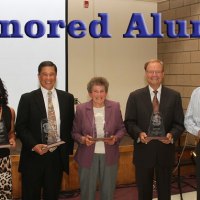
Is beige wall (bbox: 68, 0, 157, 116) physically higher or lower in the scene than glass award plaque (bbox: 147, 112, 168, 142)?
higher

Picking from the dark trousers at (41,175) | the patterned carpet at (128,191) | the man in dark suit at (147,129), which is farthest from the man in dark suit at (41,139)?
the patterned carpet at (128,191)

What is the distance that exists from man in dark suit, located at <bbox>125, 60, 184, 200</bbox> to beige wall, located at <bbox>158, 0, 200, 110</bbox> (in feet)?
8.48

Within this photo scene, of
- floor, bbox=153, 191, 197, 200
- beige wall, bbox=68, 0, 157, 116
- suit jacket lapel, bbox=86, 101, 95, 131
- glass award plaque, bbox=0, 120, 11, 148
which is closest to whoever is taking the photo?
glass award plaque, bbox=0, 120, 11, 148

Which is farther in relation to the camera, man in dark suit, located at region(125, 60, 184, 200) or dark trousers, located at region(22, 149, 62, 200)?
man in dark suit, located at region(125, 60, 184, 200)

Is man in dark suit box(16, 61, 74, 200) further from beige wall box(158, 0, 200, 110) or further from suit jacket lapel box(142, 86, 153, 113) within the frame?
beige wall box(158, 0, 200, 110)

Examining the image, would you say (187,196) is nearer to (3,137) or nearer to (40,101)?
(40,101)

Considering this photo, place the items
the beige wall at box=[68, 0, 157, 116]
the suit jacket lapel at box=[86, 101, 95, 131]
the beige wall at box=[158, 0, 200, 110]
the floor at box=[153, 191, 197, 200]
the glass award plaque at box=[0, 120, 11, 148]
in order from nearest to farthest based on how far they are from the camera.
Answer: the glass award plaque at box=[0, 120, 11, 148] → the suit jacket lapel at box=[86, 101, 95, 131] → the floor at box=[153, 191, 197, 200] → the beige wall at box=[158, 0, 200, 110] → the beige wall at box=[68, 0, 157, 116]

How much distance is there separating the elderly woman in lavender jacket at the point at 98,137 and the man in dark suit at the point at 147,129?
160 millimetres

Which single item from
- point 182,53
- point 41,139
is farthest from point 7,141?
point 182,53

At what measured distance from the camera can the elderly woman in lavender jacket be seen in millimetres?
3074

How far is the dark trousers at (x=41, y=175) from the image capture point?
298 centimetres

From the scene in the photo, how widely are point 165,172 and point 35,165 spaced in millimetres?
1080

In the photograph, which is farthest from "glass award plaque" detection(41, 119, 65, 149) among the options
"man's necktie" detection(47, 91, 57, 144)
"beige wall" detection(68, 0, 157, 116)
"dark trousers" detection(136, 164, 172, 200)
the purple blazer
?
"beige wall" detection(68, 0, 157, 116)

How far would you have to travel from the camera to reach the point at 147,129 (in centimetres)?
307
